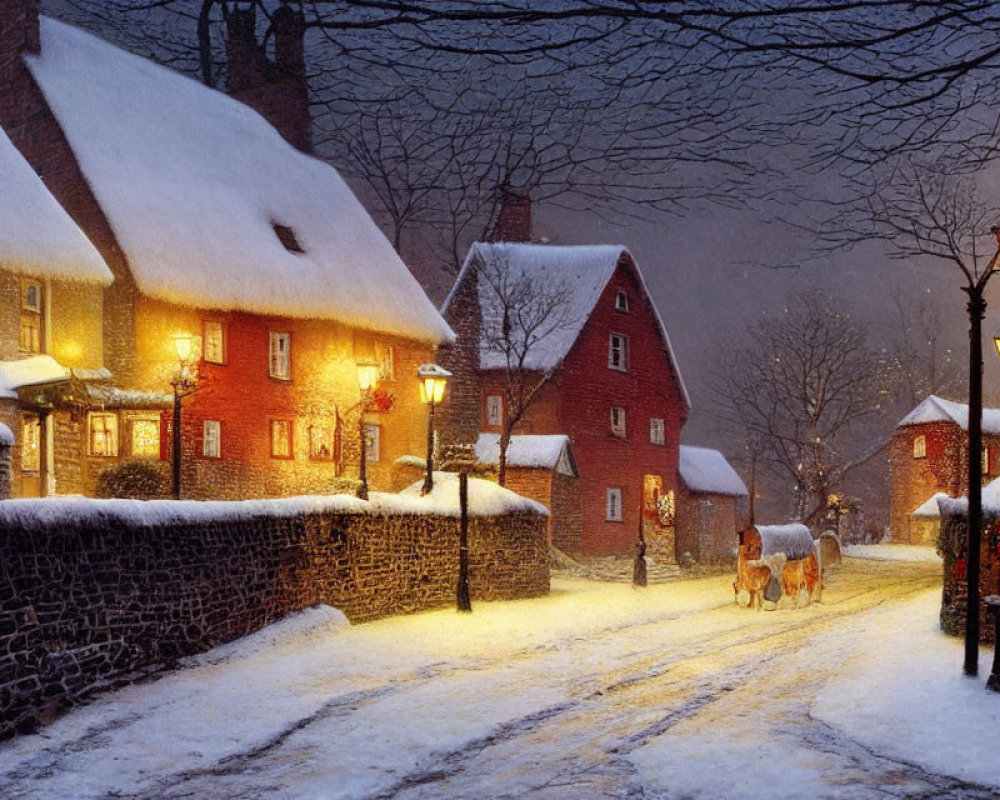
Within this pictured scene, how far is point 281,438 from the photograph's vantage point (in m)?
29.2

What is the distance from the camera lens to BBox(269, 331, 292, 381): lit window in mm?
29453

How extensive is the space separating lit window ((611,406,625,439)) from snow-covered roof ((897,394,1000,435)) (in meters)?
18.7

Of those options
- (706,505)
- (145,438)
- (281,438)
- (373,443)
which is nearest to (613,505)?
(706,505)

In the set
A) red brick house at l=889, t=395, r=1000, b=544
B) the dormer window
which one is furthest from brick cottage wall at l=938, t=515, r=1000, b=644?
red brick house at l=889, t=395, r=1000, b=544

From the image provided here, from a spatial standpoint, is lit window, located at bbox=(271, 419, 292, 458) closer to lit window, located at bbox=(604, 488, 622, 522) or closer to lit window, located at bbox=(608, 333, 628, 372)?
lit window, located at bbox=(604, 488, 622, 522)

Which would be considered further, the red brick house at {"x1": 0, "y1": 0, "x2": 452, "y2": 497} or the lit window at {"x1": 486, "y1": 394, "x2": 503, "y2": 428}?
the lit window at {"x1": 486, "y1": 394, "x2": 503, "y2": 428}

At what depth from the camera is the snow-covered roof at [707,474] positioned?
145 ft

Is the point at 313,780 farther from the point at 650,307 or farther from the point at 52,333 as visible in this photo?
the point at 650,307

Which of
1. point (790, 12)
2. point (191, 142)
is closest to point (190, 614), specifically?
point (790, 12)

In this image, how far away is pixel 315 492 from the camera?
96.2ft

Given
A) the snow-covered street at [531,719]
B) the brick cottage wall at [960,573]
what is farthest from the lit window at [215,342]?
the brick cottage wall at [960,573]

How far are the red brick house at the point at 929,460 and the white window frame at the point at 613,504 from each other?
55.7ft

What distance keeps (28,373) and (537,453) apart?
55.2ft

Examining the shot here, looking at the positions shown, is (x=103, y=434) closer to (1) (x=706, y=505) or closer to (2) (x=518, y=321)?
(2) (x=518, y=321)
